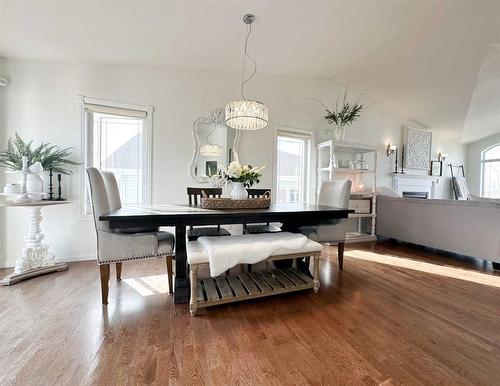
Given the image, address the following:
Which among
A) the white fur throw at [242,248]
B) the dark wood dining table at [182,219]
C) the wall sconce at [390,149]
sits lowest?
the white fur throw at [242,248]

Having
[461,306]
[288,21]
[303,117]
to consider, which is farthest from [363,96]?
[461,306]

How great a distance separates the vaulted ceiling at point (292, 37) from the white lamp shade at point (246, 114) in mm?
893

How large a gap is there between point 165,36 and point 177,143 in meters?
1.28

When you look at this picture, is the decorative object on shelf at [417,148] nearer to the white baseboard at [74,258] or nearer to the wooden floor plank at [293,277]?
the wooden floor plank at [293,277]

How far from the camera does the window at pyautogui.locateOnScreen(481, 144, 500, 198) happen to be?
20.3ft

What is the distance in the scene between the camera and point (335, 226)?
2.67 metres

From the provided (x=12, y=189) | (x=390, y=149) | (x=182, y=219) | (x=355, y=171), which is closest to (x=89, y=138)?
(x=12, y=189)

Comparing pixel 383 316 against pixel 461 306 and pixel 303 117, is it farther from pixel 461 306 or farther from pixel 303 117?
pixel 303 117

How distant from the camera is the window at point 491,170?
619 centimetres

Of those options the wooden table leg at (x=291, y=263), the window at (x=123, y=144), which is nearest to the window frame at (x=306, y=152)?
the wooden table leg at (x=291, y=263)

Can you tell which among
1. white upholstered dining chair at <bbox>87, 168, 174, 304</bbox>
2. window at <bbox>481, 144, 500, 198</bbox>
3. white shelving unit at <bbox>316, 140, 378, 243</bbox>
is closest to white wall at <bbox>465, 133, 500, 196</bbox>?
window at <bbox>481, 144, 500, 198</bbox>

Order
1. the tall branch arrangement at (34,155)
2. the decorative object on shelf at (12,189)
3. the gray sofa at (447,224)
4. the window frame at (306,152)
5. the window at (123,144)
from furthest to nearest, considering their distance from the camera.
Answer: the window frame at (306,152) < the window at (123,144) < the gray sofa at (447,224) < the tall branch arrangement at (34,155) < the decorative object on shelf at (12,189)

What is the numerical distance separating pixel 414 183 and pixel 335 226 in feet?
13.5

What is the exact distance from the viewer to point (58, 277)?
2.42 metres
